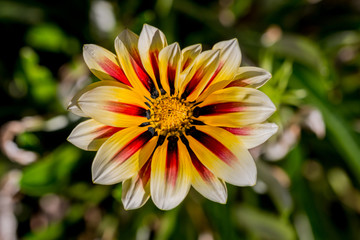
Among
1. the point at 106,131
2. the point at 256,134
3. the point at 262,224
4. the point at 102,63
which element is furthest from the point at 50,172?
the point at 262,224

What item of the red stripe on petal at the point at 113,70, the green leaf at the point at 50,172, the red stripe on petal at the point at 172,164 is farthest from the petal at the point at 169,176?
the green leaf at the point at 50,172

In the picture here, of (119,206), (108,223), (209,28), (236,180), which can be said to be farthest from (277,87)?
(108,223)

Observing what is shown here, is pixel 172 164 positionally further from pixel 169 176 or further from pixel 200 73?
pixel 200 73

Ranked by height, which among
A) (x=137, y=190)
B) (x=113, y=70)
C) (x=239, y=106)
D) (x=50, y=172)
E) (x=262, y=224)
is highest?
(x=239, y=106)

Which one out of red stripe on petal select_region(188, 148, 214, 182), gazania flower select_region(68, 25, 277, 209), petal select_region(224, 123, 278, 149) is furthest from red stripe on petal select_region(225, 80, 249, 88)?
red stripe on petal select_region(188, 148, 214, 182)

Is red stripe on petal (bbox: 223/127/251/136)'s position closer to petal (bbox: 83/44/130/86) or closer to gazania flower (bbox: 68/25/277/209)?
gazania flower (bbox: 68/25/277/209)

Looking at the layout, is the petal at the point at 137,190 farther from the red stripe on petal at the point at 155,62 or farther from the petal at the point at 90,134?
the red stripe on petal at the point at 155,62
